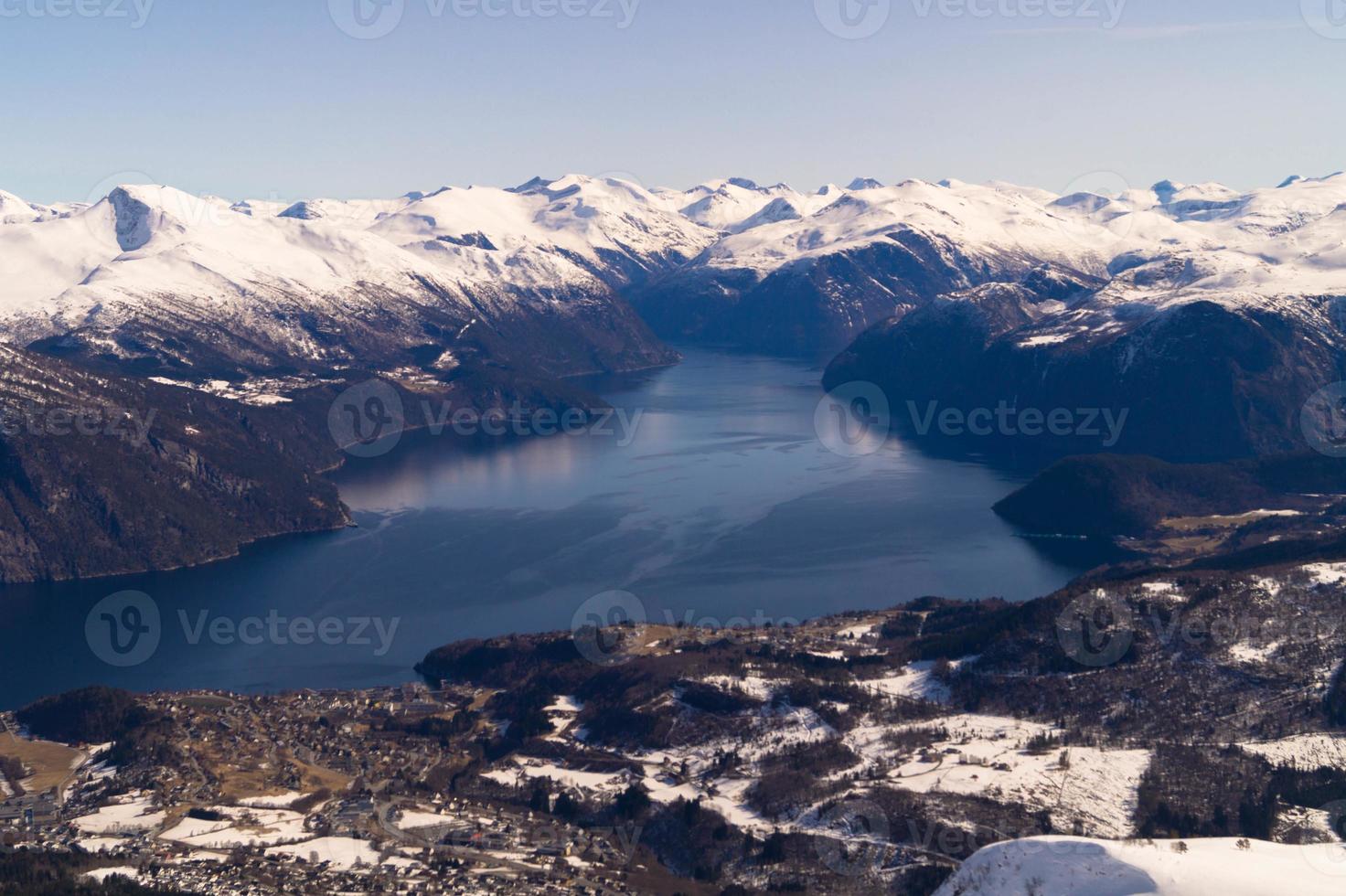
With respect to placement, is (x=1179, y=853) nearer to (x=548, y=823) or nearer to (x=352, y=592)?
(x=548, y=823)

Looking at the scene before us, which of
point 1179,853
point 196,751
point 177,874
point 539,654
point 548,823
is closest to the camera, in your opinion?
point 1179,853

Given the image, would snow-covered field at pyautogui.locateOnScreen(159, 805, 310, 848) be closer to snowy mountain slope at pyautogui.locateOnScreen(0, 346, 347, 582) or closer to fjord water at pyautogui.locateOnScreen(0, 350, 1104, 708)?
fjord water at pyautogui.locateOnScreen(0, 350, 1104, 708)

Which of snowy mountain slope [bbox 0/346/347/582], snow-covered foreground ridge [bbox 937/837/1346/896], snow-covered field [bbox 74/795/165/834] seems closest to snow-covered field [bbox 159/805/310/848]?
snow-covered field [bbox 74/795/165/834]

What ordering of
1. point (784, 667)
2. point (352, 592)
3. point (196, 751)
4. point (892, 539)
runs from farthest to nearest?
point (892, 539) < point (352, 592) < point (784, 667) < point (196, 751)

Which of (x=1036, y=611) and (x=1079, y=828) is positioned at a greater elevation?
(x=1036, y=611)

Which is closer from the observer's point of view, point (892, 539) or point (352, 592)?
point (352, 592)

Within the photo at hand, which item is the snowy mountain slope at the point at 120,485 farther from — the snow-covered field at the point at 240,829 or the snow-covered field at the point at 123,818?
the snow-covered field at the point at 240,829

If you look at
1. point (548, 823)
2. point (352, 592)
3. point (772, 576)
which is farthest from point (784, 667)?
point (352, 592)

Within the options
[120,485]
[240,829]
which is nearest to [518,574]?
[120,485]
